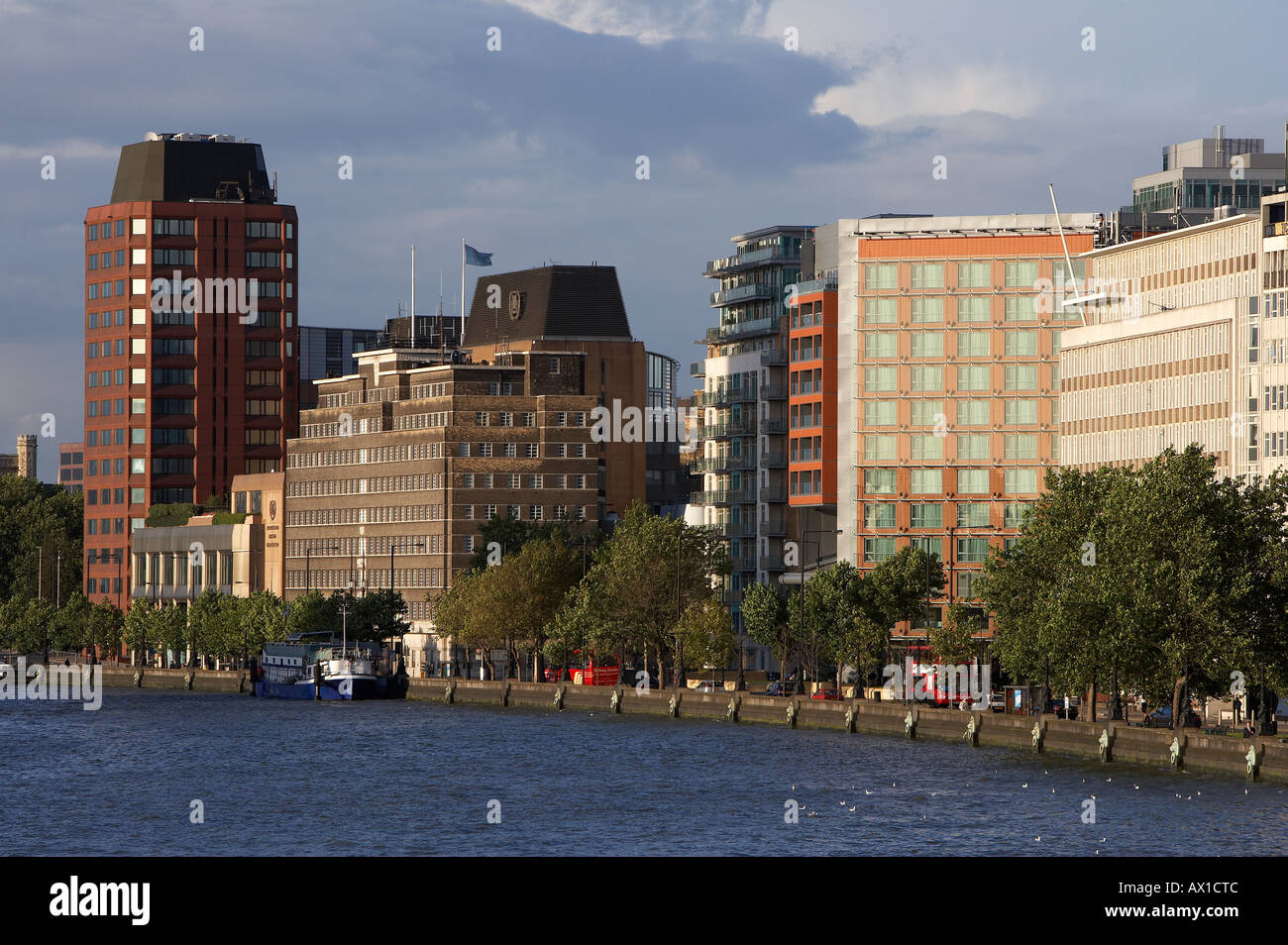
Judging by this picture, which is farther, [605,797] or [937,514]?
[937,514]

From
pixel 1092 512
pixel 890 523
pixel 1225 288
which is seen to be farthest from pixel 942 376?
pixel 1092 512

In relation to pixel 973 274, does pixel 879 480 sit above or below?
below

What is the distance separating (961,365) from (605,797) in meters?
101

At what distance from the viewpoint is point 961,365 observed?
194 metres

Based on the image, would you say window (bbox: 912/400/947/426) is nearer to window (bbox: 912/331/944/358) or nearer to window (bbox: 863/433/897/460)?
window (bbox: 863/433/897/460)

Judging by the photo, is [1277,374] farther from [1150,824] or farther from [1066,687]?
[1150,824]

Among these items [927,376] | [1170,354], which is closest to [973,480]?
[927,376]

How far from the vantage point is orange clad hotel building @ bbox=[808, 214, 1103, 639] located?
19250 centimetres

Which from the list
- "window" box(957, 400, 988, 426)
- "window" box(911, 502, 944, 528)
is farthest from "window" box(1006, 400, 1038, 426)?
"window" box(911, 502, 944, 528)

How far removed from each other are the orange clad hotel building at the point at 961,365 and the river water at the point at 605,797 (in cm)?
5278

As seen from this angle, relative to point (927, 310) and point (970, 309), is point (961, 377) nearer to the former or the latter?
point (970, 309)

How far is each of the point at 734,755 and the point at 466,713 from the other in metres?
54.6

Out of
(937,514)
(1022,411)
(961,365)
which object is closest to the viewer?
(1022,411)

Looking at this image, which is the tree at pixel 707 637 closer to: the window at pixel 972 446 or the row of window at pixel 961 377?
the window at pixel 972 446
